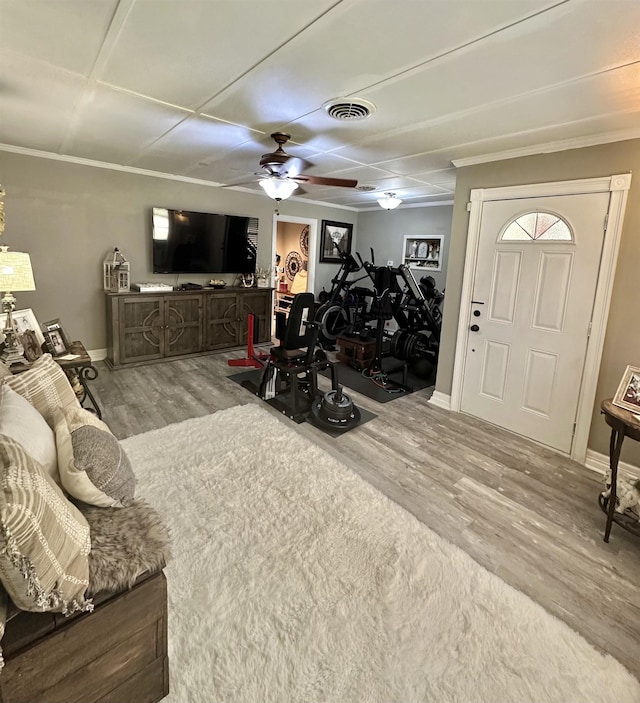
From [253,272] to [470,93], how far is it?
14.3 feet

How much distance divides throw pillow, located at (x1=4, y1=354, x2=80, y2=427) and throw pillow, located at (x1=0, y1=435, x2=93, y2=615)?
0.61 meters

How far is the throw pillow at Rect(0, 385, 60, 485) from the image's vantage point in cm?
133

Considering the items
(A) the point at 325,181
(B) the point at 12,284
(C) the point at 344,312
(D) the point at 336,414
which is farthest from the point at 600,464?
(B) the point at 12,284

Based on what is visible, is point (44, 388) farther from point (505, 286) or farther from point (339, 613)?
point (505, 286)

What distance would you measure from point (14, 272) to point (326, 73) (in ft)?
8.40

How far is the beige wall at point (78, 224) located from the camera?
424 centimetres

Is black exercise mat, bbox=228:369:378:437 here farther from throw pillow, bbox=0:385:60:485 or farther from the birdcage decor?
throw pillow, bbox=0:385:60:485

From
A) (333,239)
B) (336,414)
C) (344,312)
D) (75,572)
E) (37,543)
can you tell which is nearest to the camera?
(37,543)

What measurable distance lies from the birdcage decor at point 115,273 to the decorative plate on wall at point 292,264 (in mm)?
4322

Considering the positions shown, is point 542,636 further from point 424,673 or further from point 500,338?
point 500,338

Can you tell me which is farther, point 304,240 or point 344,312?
point 304,240

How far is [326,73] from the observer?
2039 millimetres

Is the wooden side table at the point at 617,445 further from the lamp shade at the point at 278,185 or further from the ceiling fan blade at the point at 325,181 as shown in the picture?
the lamp shade at the point at 278,185

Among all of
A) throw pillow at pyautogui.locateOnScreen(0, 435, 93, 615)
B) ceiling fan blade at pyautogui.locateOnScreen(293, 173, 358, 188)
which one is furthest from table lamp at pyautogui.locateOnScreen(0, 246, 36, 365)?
ceiling fan blade at pyautogui.locateOnScreen(293, 173, 358, 188)
